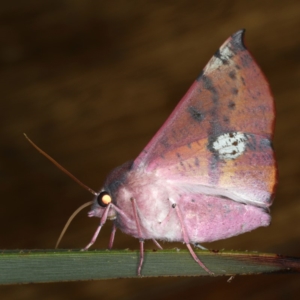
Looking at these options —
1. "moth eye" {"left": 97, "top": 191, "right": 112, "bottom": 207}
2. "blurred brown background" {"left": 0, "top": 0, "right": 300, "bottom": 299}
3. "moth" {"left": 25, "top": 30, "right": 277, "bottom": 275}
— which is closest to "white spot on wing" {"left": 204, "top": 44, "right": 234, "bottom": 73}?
"moth" {"left": 25, "top": 30, "right": 277, "bottom": 275}

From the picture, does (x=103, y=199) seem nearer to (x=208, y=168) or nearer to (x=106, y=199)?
(x=106, y=199)

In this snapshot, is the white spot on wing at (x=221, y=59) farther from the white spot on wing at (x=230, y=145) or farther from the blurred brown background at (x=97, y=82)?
the blurred brown background at (x=97, y=82)

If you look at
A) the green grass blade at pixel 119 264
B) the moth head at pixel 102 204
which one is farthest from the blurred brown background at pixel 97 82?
the green grass blade at pixel 119 264

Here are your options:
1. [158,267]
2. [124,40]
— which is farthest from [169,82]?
[158,267]

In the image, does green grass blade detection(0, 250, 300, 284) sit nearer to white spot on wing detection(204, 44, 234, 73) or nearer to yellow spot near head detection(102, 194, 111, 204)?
yellow spot near head detection(102, 194, 111, 204)

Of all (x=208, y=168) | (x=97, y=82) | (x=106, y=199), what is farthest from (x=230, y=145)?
(x=97, y=82)

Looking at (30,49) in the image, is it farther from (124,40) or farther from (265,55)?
(265,55)
